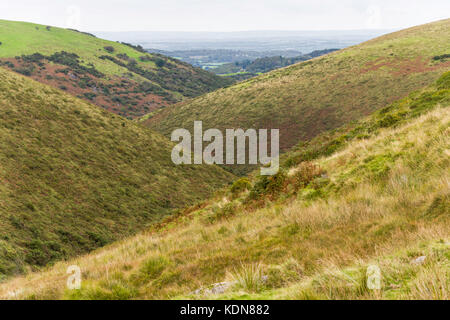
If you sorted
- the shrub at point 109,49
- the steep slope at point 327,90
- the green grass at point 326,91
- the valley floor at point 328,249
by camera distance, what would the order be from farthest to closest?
the shrub at point 109,49
the steep slope at point 327,90
the green grass at point 326,91
the valley floor at point 328,249

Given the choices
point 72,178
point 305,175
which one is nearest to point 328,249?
point 305,175

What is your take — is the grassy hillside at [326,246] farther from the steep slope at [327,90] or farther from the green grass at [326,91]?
the steep slope at [327,90]

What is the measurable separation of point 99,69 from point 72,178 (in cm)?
12181

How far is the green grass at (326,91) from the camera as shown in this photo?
48.5 metres

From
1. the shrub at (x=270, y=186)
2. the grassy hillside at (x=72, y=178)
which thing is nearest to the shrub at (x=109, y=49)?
the grassy hillside at (x=72, y=178)

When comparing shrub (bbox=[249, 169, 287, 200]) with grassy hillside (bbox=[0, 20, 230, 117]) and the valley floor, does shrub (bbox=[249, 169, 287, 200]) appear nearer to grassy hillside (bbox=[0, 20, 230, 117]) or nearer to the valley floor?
the valley floor

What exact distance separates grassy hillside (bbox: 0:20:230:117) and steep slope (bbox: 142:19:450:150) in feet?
158

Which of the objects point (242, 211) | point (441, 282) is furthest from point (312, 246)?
point (242, 211)

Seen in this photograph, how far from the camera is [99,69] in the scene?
130 metres

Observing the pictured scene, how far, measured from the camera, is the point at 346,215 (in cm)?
690

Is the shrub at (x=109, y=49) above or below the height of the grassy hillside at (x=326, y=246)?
above

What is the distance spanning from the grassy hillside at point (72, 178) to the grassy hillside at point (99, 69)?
7368 cm
